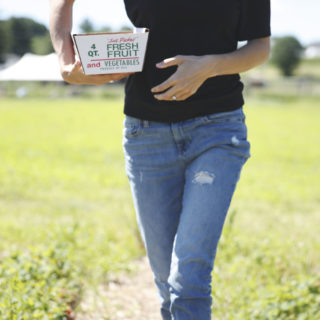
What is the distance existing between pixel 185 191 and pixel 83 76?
57 centimetres

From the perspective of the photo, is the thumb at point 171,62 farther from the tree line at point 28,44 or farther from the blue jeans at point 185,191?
the tree line at point 28,44

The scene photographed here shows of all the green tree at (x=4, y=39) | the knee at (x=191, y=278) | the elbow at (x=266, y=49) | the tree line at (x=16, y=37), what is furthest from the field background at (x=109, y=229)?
the tree line at (x=16, y=37)

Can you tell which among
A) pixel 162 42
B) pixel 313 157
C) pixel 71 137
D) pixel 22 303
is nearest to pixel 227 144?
pixel 162 42

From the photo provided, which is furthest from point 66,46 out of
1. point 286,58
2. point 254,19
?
point 286,58

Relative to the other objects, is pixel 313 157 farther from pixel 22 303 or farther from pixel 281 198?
pixel 22 303

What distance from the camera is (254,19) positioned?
178 cm

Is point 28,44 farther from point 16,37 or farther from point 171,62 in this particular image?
point 171,62

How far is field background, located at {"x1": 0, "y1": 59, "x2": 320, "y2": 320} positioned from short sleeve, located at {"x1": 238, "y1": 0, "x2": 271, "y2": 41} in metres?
1.42

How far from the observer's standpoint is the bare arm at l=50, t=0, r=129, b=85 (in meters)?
1.65

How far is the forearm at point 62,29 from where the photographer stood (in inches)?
69.6

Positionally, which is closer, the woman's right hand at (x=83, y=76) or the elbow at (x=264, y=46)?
the woman's right hand at (x=83, y=76)

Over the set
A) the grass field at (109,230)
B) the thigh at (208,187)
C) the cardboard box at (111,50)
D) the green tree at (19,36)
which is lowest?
the green tree at (19,36)

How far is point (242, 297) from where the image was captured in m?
2.62

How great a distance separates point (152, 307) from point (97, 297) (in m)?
0.35
